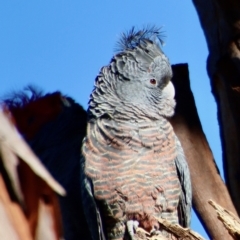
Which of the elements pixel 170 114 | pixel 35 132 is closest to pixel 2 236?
pixel 170 114

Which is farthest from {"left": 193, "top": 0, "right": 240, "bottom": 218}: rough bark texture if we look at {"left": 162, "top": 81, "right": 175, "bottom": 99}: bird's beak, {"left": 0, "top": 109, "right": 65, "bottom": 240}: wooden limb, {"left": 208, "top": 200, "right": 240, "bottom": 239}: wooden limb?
{"left": 0, "top": 109, "right": 65, "bottom": 240}: wooden limb

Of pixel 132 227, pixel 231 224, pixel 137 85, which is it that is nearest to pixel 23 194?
pixel 231 224

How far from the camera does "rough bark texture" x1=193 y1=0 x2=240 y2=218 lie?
135 inches

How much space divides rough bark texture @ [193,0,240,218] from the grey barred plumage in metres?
0.28

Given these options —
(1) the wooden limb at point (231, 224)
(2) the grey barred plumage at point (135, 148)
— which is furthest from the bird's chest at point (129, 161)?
(1) the wooden limb at point (231, 224)

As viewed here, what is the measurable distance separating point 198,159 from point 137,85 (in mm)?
572

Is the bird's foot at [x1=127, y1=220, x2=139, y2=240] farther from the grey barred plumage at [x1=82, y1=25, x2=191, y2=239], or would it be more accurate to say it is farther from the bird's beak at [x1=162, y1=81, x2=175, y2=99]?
the bird's beak at [x1=162, y1=81, x2=175, y2=99]

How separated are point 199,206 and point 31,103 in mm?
1491

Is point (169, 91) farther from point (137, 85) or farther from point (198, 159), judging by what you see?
point (198, 159)

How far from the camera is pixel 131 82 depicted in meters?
3.58

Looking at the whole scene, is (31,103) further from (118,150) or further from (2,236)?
(2,236)

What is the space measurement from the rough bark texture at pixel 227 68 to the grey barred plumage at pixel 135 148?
0.91 feet

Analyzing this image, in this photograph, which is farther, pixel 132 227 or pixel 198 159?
pixel 198 159

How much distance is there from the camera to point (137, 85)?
11.7 feet
